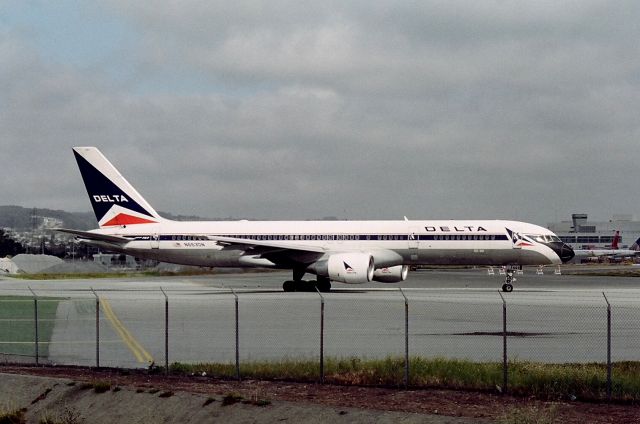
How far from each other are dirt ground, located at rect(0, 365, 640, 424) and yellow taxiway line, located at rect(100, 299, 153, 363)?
2598 millimetres

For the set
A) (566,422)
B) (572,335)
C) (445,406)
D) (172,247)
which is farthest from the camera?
(172,247)

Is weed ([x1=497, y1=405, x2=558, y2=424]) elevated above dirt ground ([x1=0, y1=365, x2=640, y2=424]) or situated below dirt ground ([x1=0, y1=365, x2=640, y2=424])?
above

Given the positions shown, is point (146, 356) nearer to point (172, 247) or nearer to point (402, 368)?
point (402, 368)

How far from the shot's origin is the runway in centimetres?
→ 2192

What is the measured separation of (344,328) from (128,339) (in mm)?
6636

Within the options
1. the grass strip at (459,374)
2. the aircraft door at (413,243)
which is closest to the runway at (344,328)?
the grass strip at (459,374)

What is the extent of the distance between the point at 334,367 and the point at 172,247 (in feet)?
103

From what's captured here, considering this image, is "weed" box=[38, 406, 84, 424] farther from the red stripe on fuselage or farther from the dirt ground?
the red stripe on fuselage

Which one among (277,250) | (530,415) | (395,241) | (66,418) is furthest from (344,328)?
(395,241)

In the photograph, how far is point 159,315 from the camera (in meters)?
33.1

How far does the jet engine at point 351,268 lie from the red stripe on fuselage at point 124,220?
13247 mm

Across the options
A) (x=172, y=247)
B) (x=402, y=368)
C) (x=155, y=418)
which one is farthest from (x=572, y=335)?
(x=172, y=247)

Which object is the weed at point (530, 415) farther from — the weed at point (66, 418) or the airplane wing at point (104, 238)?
the airplane wing at point (104, 238)

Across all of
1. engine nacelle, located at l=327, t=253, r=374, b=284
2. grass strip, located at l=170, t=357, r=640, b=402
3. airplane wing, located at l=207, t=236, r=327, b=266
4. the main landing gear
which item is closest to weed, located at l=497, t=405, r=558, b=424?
grass strip, located at l=170, t=357, r=640, b=402
